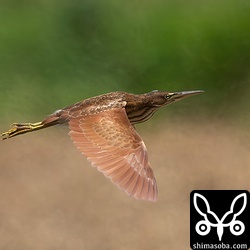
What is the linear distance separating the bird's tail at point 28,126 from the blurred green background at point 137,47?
2022 mm

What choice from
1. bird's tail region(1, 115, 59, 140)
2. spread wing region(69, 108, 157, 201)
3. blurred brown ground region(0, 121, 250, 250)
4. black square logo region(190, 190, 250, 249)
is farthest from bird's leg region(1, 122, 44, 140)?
blurred brown ground region(0, 121, 250, 250)

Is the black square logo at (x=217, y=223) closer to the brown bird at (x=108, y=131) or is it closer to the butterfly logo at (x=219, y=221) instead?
the butterfly logo at (x=219, y=221)

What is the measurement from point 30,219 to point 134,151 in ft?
9.41

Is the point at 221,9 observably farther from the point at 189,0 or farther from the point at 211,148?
the point at 211,148

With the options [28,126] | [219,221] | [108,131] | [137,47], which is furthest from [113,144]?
[137,47]

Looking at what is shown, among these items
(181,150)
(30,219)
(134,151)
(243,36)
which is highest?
(243,36)

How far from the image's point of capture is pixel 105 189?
6414 mm

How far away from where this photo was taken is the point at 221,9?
659 cm

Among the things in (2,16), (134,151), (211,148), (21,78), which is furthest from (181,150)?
(134,151)

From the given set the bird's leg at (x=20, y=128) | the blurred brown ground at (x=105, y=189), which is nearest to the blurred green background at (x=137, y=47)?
the blurred brown ground at (x=105, y=189)

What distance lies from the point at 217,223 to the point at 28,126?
0.82m

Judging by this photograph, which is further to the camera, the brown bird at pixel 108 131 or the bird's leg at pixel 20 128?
the bird's leg at pixel 20 128

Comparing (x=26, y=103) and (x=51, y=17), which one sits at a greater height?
(x=51, y=17)

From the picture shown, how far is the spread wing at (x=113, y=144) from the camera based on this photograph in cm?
322
